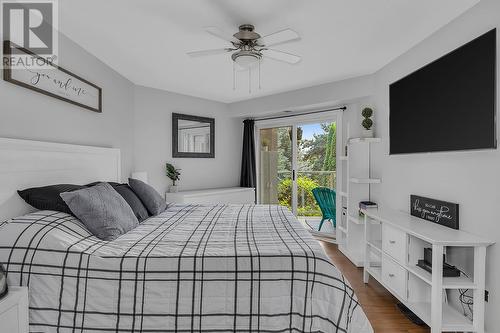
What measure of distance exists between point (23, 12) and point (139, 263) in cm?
209

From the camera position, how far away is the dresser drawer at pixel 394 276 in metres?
2.27

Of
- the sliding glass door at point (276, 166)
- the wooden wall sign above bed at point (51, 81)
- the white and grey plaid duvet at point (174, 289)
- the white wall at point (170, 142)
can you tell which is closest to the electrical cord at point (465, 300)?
the white and grey plaid duvet at point (174, 289)

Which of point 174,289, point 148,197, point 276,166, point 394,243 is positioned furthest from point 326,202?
point 174,289

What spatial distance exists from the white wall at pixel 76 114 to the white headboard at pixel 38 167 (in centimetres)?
11

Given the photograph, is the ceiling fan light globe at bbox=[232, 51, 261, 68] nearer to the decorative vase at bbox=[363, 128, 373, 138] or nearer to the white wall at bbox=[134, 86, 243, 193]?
the decorative vase at bbox=[363, 128, 373, 138]

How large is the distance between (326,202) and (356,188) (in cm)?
87

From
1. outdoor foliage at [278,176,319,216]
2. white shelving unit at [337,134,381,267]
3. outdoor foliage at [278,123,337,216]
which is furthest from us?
outdoor foliage at [278,176,319,216]

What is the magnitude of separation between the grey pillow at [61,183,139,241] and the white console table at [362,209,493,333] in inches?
85.7

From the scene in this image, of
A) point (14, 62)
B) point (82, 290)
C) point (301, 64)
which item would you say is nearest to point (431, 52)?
point (301, 64)

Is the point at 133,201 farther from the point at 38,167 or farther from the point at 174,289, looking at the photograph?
the point at 174,289

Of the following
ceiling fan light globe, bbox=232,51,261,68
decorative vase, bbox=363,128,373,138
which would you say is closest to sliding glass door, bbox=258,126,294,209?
decorative vase, bbox=363,128,373,138

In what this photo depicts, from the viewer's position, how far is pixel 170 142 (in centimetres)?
437

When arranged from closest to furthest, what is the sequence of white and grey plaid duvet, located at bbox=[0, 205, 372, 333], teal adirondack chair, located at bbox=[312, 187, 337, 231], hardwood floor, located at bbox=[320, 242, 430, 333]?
white and grey plaid duvet, located at bbox=[0, 205, 372, 333] → hardwood floor, located at bbox=[320, 242, 430, 333] → teal adirondack chair, located at bbox=[312, 187, 337, 231]

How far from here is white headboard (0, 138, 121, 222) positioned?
180 centimetres
